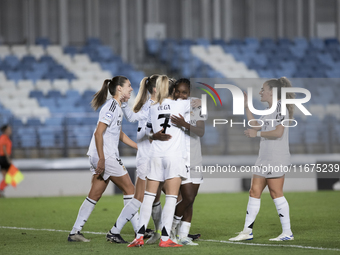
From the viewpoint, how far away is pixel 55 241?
6746 mm

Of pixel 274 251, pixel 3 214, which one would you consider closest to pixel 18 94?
pixel 3 214

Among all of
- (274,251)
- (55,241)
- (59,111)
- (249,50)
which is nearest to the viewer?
(274,251)

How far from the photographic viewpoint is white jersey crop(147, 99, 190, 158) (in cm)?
592

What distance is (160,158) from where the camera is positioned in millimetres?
5910

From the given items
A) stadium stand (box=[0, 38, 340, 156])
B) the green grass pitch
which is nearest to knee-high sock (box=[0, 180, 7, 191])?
the green grass pitch

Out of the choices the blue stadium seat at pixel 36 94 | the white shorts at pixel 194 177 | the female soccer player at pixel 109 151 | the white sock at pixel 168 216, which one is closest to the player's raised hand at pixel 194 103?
the white shorts at pixel 194 177

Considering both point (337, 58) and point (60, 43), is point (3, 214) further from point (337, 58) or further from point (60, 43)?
point (337, 58)

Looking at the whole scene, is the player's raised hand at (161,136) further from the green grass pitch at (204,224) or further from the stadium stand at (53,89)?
the stadium stand at (53,89)

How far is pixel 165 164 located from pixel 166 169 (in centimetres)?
6

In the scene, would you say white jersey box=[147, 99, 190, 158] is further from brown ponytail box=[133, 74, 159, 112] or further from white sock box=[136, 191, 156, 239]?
brown ponytail box=[133, 74, 159, 112]

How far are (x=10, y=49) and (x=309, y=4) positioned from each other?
13.9 metres

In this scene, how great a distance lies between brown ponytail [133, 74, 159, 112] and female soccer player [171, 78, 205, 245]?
503mm

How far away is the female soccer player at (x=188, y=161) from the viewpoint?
19.9 feet

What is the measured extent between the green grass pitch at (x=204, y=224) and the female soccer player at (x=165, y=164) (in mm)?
301
